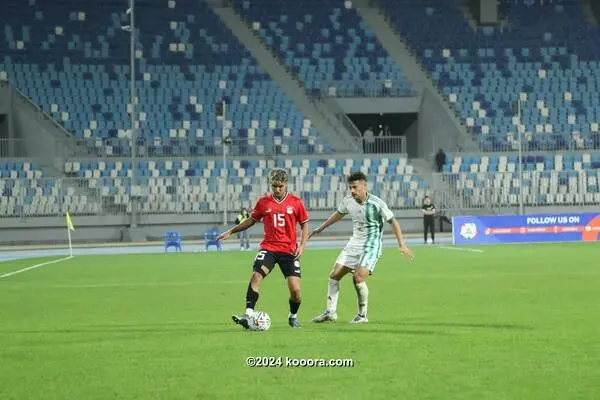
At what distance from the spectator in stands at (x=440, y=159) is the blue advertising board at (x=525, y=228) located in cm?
939

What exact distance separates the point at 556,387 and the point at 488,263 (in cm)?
1957

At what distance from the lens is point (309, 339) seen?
38.9 ft

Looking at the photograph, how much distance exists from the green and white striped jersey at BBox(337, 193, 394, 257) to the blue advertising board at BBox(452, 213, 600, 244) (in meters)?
→ 26.1

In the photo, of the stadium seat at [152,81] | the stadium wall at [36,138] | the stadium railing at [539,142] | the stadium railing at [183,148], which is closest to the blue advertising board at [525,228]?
the stadium railing at [539,142]

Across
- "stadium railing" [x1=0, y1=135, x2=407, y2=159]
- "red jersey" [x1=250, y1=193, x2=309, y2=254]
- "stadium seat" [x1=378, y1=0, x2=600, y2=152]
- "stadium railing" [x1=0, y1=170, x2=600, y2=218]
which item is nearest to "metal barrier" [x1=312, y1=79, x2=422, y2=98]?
"stadium seat" [x1=378, y1=0, x2=600, y2=152]

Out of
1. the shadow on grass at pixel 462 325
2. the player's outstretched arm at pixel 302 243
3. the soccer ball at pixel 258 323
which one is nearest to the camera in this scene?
the soccer ball at pixel 258 323

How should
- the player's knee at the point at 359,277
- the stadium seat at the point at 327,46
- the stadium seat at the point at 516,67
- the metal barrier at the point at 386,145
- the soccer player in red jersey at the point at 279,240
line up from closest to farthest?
the soccer player in red jersey at the point at 279,240 < the player's knee at the point at 359,277 < the metal barrier at the point at 386,145 < the stadium seat at the point at 516,67 < the stadium seat at the point at 327,46

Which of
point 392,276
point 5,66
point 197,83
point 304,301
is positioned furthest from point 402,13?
point 304,301

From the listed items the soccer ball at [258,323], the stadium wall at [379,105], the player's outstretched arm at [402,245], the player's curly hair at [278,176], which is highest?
the stadium wall at [379,105]

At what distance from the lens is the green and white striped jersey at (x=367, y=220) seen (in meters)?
14.2

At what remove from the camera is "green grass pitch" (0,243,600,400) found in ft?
28.9

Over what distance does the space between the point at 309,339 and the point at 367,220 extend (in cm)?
284

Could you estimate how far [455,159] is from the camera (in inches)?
1984

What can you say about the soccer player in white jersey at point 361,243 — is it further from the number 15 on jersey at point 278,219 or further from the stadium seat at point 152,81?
the stadium seat at point 152,81
